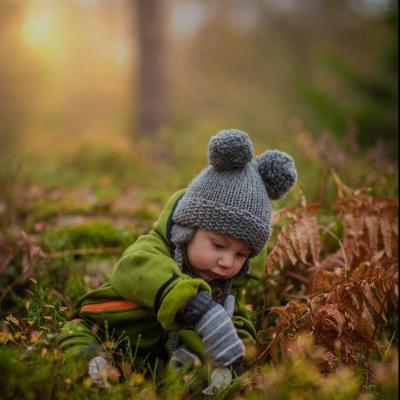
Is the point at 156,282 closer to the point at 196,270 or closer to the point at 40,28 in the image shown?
the point at 196,270

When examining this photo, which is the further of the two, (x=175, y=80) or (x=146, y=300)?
(x=175, y=80)

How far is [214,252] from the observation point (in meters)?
2.59

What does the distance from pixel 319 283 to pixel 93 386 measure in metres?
1.59

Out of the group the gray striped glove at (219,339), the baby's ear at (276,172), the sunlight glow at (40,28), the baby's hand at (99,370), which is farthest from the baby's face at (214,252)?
the sunlight glow at (40,28)

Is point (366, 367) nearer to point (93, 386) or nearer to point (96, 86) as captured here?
point (93, 386)

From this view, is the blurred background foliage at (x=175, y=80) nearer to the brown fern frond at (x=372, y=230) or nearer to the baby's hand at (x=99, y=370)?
the brown fern frond at (x=372, y=230)

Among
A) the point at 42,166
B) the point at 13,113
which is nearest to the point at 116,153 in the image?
the point at 42,166

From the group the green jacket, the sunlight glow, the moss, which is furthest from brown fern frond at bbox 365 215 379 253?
the sunlight glow

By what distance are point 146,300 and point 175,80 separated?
1881 centimetres

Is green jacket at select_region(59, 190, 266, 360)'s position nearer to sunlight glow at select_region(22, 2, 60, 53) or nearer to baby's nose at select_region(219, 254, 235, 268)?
baby's nose at select_region(219, 254, 235, 268)

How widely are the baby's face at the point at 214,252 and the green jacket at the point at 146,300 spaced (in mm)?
104

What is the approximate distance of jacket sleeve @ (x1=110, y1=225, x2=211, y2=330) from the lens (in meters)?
2.36

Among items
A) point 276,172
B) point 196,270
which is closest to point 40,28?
point 276,172

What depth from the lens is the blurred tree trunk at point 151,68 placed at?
11.6 metres
